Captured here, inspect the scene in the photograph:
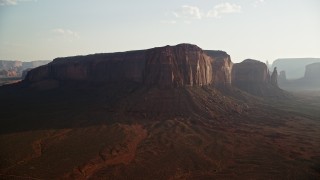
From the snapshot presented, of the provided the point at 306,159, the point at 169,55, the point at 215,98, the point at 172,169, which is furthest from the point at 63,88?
the point at 306,159

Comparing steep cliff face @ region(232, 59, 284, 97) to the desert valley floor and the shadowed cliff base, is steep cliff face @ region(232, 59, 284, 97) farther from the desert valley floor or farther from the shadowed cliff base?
the desert valley floor

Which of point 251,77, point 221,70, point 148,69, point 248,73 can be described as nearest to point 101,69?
point 148,69

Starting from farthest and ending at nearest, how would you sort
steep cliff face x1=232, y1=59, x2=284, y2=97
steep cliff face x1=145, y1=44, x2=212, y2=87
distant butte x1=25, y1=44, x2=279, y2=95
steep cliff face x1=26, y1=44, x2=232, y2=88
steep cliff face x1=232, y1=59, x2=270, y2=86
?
steep cliff face x1=232, y1=59, x2=270, y2=86 < steep cliff face x1=232, y1=59, x2=284, y2=97 < distant butte x1=25, y1=44, x2=279, y2=95 < steep cliff face x1=26, y1=44, x2=232, y2=88 < steep cliff face x1=145, y1=44, x2=212, y2=87

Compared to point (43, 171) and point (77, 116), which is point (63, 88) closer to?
point (77, 116)

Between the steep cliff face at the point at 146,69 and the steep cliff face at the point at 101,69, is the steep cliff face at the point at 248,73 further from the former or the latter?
the steep cliff face at the point at 101,69

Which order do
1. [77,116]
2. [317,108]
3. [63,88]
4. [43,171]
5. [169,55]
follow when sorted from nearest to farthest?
[43,171] → [77,116] → [169,55] → [63,88] → [317,108]

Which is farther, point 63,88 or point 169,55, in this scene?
point 63,88

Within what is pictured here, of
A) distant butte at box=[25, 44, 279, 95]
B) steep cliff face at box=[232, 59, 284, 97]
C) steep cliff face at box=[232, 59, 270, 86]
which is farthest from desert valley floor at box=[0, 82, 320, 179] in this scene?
steep cliff face at box=[232, 59, 270, 86]

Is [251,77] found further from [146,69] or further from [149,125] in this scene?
[149,125]
